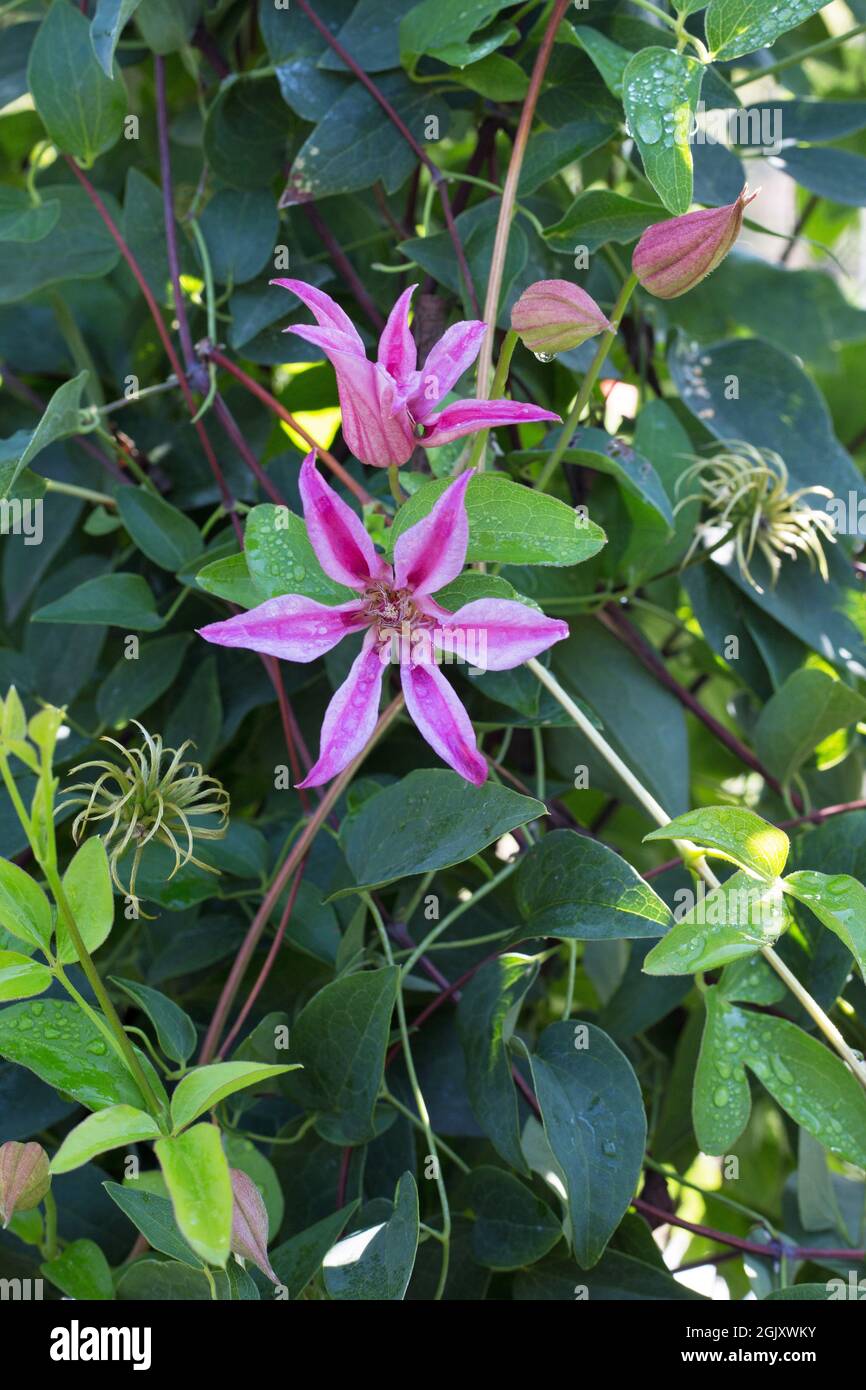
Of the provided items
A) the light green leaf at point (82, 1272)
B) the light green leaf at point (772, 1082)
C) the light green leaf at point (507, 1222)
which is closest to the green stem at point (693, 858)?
the light green leaf at point (772, 1082)

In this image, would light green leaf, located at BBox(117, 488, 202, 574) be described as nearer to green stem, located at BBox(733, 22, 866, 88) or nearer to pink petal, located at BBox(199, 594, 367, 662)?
pink petal, located at BBox(199, 594, 367, 662)

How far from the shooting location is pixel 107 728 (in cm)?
51

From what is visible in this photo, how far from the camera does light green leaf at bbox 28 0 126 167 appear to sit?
0.47 m

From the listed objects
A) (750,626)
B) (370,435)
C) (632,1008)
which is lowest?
(632,1008)

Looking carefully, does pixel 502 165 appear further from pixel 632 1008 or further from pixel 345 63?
pixel 632 1008

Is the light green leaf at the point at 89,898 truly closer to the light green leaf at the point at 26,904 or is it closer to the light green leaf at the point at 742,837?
the light green leaf at the point at 26,904

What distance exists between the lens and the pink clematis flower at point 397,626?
31cm

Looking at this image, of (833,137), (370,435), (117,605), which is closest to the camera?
(370,435)

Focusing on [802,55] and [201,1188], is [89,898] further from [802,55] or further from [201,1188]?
[802,55]

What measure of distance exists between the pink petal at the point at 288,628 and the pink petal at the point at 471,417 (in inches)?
2.1

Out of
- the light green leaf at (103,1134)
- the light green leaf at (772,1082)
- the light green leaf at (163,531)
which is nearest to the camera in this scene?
the light green leaf at (103,1134)

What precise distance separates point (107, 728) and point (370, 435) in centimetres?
23

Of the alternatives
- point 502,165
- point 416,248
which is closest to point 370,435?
point 416,248

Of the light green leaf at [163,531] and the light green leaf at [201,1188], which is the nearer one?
the light green leaf at [201,1188]
